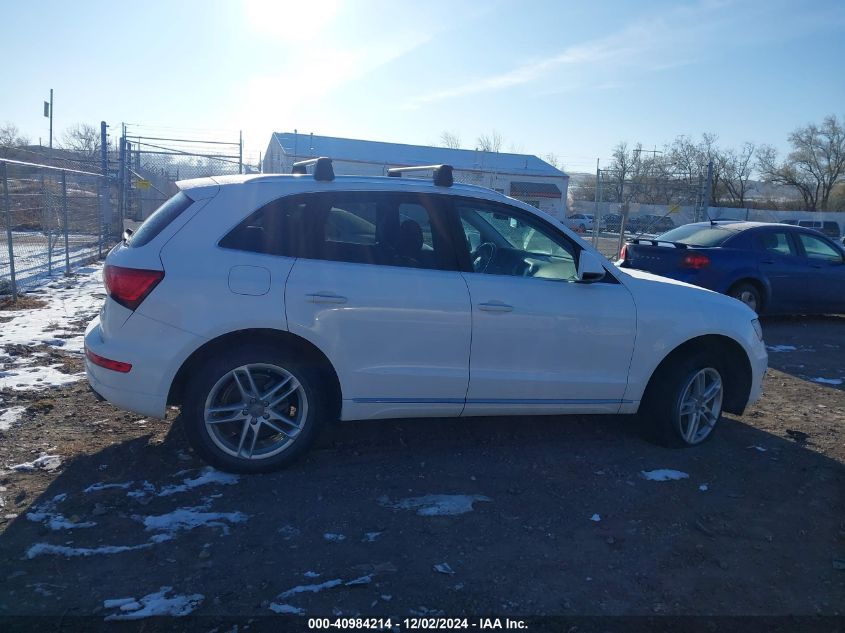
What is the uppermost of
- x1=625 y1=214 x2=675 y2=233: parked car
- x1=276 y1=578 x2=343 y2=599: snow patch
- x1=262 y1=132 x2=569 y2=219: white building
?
x1=262 y1=132 x2=569 y2=219: white building

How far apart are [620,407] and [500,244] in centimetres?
143

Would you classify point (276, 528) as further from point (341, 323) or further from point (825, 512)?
point (825, 512)

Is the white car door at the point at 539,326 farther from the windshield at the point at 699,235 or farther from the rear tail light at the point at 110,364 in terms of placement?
the windshield at the point at 699,235

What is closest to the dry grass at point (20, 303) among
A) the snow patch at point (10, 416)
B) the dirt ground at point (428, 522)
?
the dirt ground at point (428, 522)

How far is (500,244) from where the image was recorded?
5043 millimetres

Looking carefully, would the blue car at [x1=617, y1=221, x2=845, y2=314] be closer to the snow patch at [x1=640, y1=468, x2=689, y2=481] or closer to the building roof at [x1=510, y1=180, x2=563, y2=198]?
the snow patch at [x1=640, y1=468, x2=689, y2=481]

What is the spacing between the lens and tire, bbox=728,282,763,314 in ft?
32.9

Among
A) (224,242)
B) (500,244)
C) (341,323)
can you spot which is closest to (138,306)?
(224,242)

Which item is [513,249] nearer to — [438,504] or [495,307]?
[495,307]

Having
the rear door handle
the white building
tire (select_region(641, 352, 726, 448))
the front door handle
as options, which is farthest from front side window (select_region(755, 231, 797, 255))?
the white building

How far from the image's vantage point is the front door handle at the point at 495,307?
4418mm

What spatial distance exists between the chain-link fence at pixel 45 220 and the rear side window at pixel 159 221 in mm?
6015

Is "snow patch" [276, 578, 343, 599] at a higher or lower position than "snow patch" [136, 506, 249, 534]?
lower

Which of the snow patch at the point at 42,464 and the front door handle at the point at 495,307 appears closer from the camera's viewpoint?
the snow patch at the point at 42,464
